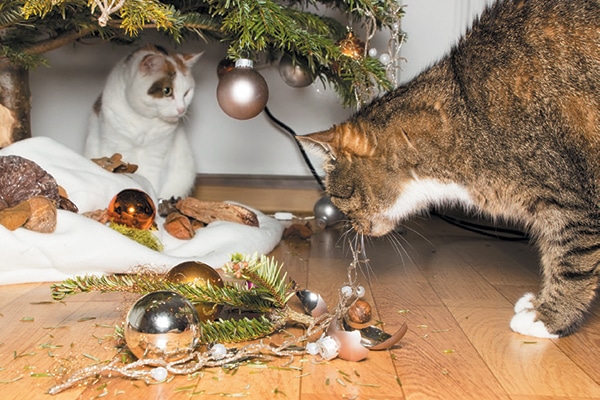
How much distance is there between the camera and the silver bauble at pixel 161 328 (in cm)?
97

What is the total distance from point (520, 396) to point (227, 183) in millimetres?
1847

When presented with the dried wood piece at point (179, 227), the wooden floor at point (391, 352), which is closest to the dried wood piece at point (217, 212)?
the dried wood piece at point (179, 227)

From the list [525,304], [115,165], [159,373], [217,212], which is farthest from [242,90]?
[159,373]

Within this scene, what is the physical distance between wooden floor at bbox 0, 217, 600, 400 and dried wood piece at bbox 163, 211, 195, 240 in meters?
0.35

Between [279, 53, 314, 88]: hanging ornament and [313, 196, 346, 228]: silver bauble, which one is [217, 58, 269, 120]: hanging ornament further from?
[313, 196, 346, 228]: silver bauble

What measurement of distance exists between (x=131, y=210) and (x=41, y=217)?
0.78 feet

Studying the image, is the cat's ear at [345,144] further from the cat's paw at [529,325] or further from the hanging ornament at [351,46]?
the hanging ornament at [351,46]

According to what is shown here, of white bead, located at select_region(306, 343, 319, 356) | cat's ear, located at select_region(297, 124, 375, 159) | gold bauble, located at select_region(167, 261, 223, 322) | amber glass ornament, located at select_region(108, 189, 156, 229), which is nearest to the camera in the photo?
white bead, located at select_region(306, 343, 319, 356)

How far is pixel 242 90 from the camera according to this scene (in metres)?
1.88

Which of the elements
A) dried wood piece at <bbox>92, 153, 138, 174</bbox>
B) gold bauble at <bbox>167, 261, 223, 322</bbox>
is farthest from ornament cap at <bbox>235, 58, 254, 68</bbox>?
gold bauble at <bbox>167, 261, 223, 322</bbox>

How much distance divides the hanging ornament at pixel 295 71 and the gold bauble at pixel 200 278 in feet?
3.27

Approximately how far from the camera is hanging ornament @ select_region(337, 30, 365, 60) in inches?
76.6

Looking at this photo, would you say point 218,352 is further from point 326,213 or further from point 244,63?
point 326,213

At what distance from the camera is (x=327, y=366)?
106cm
